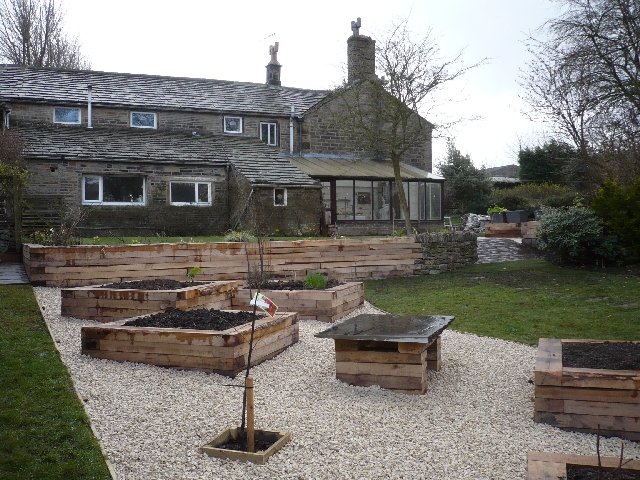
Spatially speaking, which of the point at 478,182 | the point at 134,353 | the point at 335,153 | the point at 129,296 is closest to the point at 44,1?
the point at 335,153

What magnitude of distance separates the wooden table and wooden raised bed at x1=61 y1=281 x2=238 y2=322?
2.59 metres

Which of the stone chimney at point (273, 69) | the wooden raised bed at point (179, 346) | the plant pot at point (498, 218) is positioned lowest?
the wooden raised bed at point (179, 346)

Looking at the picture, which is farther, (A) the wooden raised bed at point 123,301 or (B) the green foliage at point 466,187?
(B) the green foliage at point 466,187

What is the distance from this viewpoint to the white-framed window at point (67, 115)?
23.5 metres

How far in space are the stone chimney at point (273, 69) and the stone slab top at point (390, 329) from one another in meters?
25.1

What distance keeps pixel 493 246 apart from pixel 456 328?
427 inches

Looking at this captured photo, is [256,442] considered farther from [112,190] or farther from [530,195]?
[530,195]

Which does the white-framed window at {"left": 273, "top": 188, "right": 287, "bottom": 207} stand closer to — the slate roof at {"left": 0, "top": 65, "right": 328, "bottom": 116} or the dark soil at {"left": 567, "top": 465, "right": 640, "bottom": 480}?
the slate roof at {"left": 0, "top": 65, "right": 328, "bottom": 116}

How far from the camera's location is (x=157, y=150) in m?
22.8

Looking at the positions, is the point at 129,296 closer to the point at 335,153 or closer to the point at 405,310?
the point at 405,310

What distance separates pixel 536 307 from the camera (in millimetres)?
9938

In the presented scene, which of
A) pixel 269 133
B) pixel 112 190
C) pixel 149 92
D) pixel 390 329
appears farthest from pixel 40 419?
pixel 269 133

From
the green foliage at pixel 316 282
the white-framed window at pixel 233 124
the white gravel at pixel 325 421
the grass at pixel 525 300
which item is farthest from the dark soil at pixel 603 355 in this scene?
the white-framed window at pixel 233 124

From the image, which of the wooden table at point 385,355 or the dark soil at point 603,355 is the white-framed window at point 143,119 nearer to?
the wooden table at point 385,355
